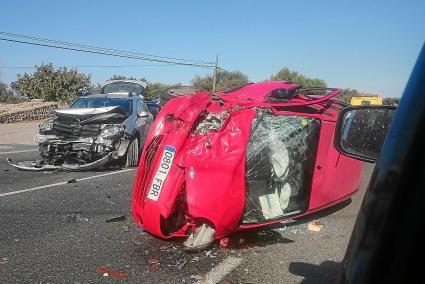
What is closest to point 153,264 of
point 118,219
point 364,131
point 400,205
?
point 118,219

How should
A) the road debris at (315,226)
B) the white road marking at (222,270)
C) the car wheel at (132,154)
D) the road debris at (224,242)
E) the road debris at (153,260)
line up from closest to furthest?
the white road marking at (222,270) < the road debris at (153,260) < the road debris at (224,242) < the road debris at (315,226) < the car wheel at (132,154)

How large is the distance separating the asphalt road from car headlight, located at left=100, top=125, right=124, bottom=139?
8.86 feet

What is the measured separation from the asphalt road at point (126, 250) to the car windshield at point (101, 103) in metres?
4.08

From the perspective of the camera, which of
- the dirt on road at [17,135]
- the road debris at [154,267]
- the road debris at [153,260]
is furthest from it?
the dirt on road at [17,135]

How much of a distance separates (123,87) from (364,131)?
16.0 meters

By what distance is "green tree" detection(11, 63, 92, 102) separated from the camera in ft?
114

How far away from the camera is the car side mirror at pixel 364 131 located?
5.81 feet

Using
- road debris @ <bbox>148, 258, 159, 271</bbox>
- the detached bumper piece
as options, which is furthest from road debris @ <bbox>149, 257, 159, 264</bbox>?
the detached bumper piece

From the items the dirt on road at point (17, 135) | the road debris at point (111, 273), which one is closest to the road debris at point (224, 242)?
the road debris at point (111, 273)

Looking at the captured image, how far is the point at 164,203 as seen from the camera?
13.2 ft

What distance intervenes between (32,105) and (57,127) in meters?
21.2

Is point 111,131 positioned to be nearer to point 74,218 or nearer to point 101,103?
point 101,103

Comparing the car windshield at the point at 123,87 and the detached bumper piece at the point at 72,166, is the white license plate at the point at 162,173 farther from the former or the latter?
the car windshield at the point at 123,87

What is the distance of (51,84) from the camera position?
34688 mm
